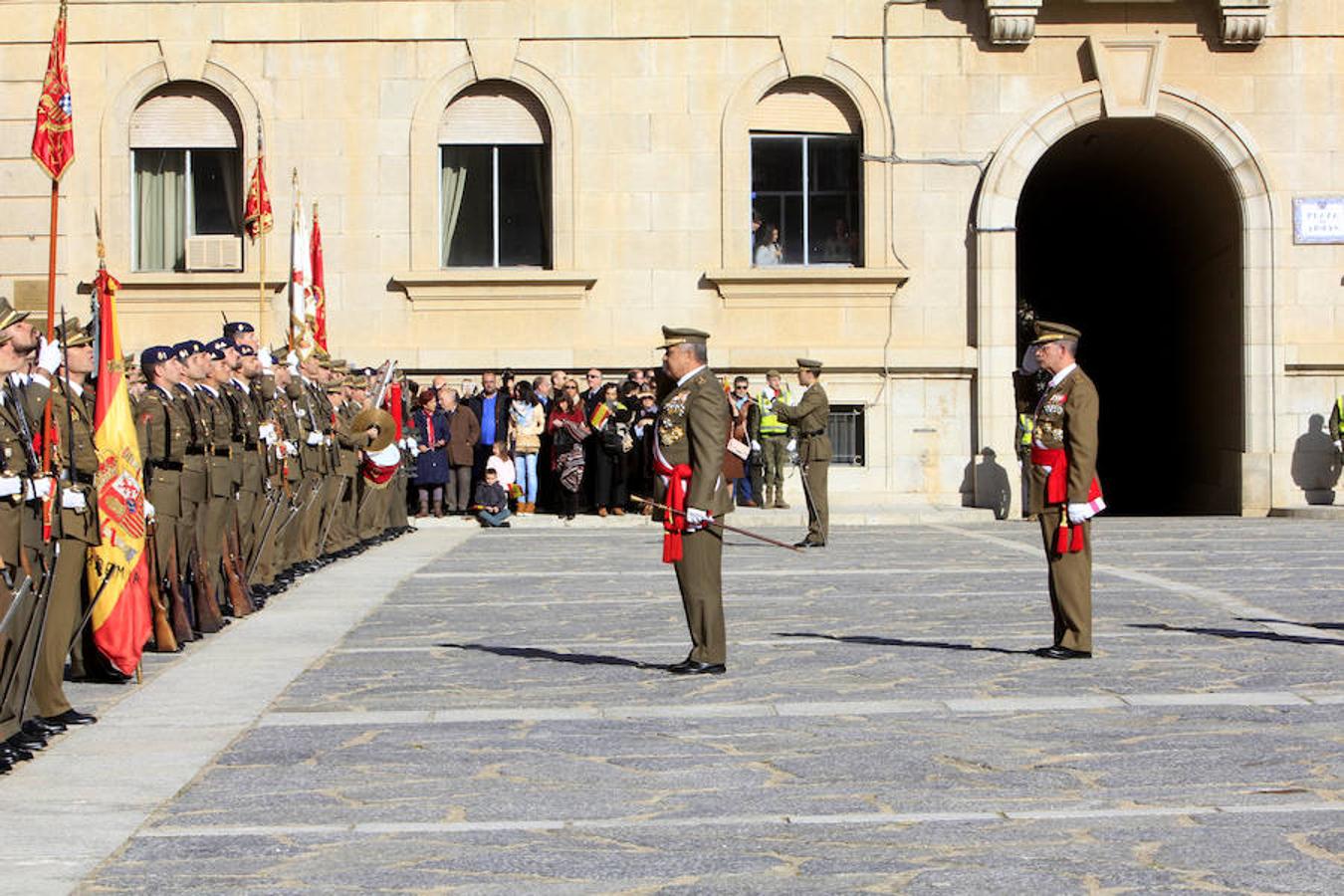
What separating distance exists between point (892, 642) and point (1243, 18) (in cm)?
1880

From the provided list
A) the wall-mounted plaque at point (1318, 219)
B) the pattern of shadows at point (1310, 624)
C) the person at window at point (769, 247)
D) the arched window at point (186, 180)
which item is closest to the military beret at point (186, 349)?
the pattern of shadows at point (1310, 624)

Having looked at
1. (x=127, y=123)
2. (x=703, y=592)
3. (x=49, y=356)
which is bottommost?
(x=703, y=592)

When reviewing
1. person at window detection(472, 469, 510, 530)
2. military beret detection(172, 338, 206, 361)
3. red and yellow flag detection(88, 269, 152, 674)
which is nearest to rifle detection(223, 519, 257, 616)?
military beret detection(172, 338, 206, 361)

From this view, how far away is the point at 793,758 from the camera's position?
924cm

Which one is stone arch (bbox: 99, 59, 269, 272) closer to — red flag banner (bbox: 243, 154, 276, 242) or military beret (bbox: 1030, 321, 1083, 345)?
red flag banner (bbox: 243, 154, 276, 242)

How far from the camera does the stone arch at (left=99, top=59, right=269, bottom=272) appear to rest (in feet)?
99.3

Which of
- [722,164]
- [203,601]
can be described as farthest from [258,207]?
[203,601]

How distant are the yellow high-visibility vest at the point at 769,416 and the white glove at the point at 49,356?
58.6 feet

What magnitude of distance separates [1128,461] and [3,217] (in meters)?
18.9

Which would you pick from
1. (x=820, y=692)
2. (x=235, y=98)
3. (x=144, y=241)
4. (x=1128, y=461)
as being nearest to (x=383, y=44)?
(x=235, y=98)

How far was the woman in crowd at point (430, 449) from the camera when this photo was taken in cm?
2836

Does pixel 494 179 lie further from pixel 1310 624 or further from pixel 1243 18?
pixel 1310 624

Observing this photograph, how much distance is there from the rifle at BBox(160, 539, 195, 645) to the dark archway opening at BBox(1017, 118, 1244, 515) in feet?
63.0

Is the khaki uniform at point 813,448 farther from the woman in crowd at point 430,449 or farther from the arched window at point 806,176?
the arched window at point 806,176
